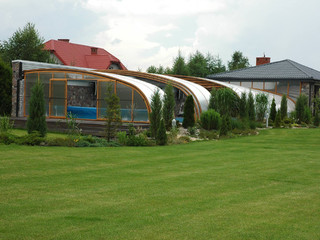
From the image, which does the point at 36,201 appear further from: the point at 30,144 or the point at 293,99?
the point at 293,99

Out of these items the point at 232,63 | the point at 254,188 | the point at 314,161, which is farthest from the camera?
the point at 232,63

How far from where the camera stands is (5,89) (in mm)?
24656

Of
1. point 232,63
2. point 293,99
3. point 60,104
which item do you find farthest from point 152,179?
point 232,63

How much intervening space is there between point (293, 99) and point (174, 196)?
85.5 ft

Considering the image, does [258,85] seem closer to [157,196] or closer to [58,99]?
[58,99]

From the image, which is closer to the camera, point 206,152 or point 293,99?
point 206,152

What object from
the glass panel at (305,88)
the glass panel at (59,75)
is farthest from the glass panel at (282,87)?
the glass panel at (59,75)

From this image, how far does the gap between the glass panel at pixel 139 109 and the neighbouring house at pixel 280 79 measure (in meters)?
14.6

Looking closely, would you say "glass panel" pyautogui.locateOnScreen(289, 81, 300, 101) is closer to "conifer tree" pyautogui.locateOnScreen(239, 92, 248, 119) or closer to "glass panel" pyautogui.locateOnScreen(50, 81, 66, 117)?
"conifer tree" pyautogui.locateOnScreen(239, 92, 248, 119)

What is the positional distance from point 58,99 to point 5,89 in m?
5.19

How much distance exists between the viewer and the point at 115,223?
493cm

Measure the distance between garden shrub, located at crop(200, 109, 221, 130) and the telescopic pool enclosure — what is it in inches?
75.9

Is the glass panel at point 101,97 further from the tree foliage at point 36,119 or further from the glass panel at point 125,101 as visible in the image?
the tree foliage at point 36,119

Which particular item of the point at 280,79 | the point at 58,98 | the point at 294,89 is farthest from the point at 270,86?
the point at 58,98
